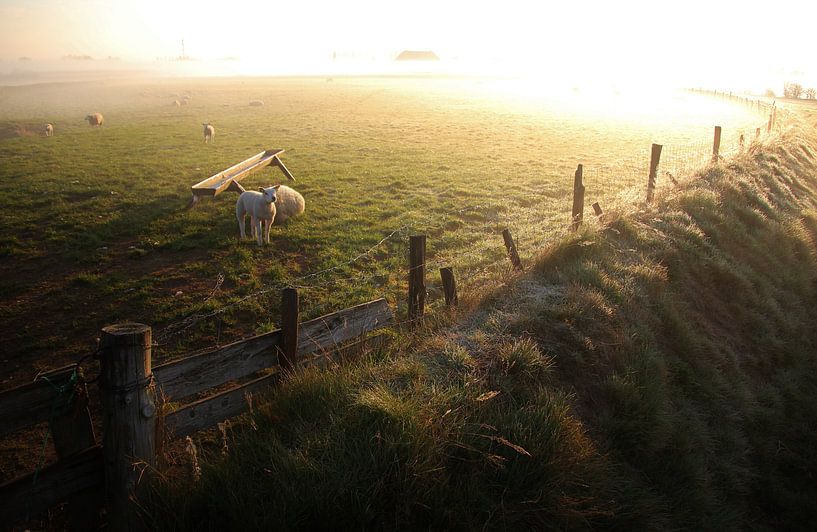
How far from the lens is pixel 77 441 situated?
3.21 metres

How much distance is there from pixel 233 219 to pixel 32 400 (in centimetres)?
965

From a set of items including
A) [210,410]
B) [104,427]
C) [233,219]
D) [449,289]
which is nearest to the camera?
[104,427]

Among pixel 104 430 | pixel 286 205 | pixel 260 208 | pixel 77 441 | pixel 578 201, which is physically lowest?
pixel 77 441

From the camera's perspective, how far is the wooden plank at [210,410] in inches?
144

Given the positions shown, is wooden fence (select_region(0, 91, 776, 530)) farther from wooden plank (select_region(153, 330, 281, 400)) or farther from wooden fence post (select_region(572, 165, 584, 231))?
wooden fence post (select_region(572, 165, 584, 231))

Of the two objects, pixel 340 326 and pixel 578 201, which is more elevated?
pixel 578 201

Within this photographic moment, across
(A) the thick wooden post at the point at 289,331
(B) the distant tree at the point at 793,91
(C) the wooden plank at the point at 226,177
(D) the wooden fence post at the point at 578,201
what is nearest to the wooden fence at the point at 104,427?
(A) the thick wooden post at the point at 289,331

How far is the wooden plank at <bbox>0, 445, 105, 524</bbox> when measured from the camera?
9.29ft

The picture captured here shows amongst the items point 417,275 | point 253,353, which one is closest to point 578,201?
point 417,275

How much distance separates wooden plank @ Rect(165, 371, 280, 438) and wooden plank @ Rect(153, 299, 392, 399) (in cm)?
10

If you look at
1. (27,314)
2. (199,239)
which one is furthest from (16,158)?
(27,314)

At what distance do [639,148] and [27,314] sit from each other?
24.7 meters

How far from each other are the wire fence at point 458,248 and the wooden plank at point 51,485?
1.95 meters

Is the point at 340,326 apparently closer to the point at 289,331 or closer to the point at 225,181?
the point at 289,331
